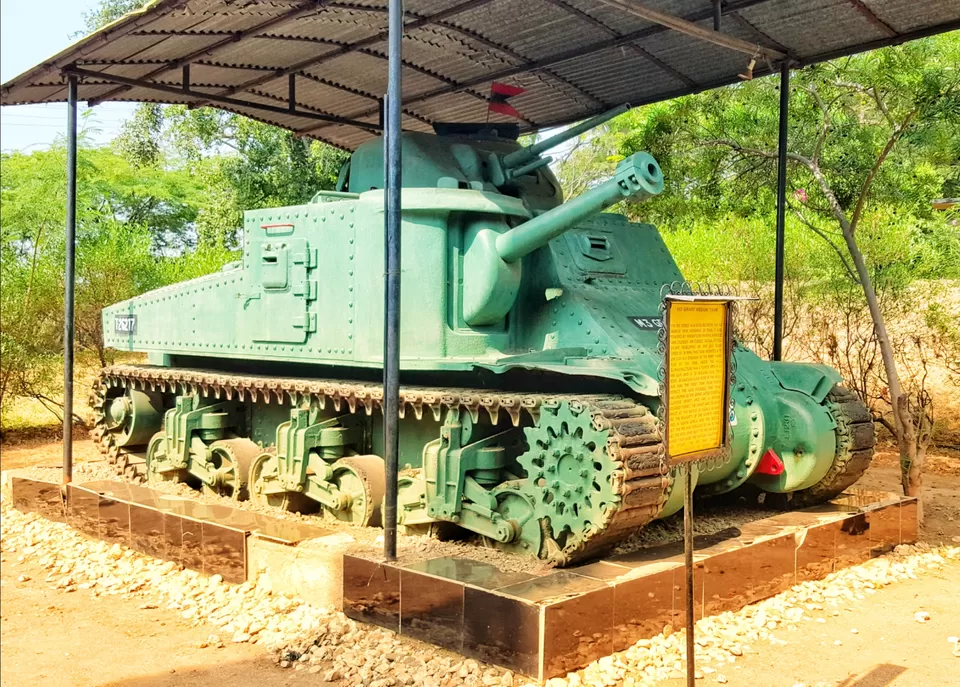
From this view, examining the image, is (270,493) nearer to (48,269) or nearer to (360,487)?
(360,487)

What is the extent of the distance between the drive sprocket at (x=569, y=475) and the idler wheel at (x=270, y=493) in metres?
2.95

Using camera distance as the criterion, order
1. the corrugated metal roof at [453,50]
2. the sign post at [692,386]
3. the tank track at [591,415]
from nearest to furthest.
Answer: the sign post at [692,386], the tank track at [591,415], the corrugated metal roof at [453,50]

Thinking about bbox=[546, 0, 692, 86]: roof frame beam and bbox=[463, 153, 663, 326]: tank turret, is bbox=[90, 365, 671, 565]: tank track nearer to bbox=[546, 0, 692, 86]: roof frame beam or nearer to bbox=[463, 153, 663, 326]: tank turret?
bbox=[463, 153, 663, 326]: tank turret

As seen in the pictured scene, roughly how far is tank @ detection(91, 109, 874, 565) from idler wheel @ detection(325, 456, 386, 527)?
18 millimetres

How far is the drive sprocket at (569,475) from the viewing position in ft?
19.2

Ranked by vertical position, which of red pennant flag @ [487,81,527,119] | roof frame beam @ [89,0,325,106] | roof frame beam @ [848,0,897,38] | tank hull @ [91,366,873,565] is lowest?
tank hull @ [91,366,873,565]

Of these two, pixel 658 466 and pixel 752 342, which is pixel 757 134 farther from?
pixel 658 466

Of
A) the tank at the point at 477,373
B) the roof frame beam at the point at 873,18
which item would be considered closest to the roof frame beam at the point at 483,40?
the tank at the point at 477,373

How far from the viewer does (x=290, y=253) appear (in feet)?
26.9

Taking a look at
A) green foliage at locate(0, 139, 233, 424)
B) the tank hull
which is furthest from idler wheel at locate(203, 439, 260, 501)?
green foliage at locate(0, 139, 233, 424)

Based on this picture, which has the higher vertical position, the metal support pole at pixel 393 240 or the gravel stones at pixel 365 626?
the metal support pole at pixel 393 240

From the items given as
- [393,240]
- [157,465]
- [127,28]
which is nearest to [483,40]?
[127,28]

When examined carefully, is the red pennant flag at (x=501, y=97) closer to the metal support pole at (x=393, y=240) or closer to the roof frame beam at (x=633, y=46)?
the roof frame beam at (x=633, y=46)

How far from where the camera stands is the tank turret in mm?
6539
